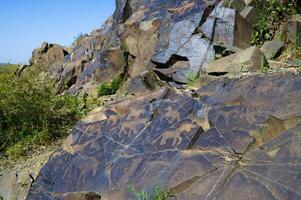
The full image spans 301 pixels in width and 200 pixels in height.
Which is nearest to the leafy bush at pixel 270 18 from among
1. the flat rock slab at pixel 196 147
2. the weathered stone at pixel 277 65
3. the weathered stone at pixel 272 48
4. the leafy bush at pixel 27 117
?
the weathered stone at pixel 272 48

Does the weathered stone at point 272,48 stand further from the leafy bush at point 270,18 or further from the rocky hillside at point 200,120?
the leafy bush at point 270,18

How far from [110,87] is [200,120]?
5.00 meters

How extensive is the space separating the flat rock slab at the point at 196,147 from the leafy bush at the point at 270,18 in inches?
106

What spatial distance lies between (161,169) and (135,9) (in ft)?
25.1

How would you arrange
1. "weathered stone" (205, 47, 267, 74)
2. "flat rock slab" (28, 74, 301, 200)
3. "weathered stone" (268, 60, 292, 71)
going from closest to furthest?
"flat rock slab" (28, 74, 301, 200) → "weathered stone" (268, 60, 292, 71) → "weathered stone" (205, 47, 267, 74)

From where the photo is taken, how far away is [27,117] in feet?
25.8

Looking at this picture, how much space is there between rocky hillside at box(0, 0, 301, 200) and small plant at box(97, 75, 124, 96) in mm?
23

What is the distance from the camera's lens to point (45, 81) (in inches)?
334

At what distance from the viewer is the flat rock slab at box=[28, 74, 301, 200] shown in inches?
151

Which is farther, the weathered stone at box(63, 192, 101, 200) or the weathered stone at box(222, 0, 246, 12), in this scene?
the weathered stone at box(222, 0, 246, 12)

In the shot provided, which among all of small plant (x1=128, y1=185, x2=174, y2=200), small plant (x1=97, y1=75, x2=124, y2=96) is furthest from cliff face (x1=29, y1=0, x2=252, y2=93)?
small plant (x1=128, y1=185, x2=174, y2=200)

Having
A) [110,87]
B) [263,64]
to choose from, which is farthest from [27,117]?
[263,64]

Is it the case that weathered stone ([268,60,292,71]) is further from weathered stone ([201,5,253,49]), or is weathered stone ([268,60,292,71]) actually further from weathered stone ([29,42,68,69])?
weathered stone ([29,42,68,69])

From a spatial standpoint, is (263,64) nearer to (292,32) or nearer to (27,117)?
(292,32)
